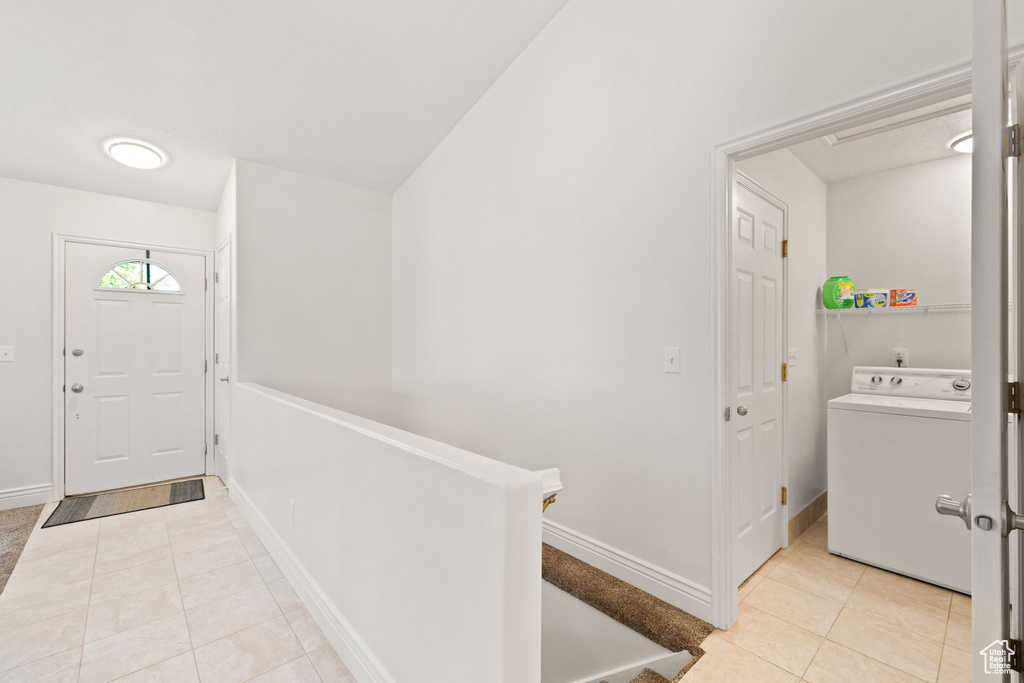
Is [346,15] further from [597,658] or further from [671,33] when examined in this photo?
[597,658]

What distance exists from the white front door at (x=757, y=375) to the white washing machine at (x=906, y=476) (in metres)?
0.30

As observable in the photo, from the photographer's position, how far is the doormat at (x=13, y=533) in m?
2.32

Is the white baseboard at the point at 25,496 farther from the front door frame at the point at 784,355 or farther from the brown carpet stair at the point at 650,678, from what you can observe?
the front door frame at the point at 784,355

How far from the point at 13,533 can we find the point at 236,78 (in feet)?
9.83

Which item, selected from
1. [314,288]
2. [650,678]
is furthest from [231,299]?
[650,678]

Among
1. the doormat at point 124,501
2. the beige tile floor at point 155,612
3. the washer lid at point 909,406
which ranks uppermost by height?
the washer lid at point 909,406

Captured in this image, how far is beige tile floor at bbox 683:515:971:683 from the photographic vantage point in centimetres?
157

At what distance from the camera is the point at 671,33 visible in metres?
1.95

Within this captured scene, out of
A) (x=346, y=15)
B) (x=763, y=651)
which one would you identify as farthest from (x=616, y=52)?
(x=763, y=651)

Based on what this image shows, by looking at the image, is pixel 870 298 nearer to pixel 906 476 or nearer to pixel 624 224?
pixel 906 476

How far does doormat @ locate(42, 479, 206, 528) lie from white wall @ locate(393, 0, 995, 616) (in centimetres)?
225

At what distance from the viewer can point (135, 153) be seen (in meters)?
2.89

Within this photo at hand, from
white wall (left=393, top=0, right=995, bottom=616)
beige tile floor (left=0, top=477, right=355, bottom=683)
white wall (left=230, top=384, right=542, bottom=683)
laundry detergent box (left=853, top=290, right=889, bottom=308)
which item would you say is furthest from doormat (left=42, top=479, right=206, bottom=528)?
laundry detergent box (left=853, top=290, right=889, bottom=308)
